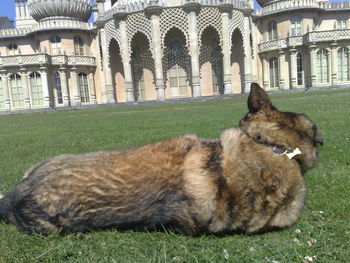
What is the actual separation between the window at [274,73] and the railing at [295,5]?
585cm

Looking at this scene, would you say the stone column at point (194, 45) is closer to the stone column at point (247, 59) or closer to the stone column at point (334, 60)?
the stone column at point (247, 59)

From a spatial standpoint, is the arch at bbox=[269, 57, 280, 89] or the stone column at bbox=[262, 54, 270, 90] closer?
the arch at bbox=[269, 57, 280, 89]

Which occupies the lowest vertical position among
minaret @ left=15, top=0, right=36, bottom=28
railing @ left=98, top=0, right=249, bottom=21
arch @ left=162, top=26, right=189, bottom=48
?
arch @ left=162, top=26, right=189, bottom=48

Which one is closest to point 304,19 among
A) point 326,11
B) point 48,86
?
point 326,11

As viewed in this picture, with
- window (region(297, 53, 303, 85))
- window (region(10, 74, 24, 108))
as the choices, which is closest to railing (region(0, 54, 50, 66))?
window (region(10, 74, 24, 108))

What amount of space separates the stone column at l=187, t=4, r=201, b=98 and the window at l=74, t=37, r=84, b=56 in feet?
52.3

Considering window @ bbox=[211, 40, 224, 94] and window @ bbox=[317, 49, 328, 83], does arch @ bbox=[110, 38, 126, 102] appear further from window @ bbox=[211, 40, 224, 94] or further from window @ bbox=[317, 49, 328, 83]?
window @ bbox=[317, 49, 328, 83]

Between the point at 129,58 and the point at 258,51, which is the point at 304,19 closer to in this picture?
the point at 258,51

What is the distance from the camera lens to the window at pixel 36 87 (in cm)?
4075

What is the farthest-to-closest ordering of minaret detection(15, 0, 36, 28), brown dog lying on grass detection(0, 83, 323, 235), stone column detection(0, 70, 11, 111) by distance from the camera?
minaret detection(15, 0, 36, 28), stone column detection(0, 70, 11, 111), brown dog lying on grass detection(0, 83, 323, 235)

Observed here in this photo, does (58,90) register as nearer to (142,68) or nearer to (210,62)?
(142,68)

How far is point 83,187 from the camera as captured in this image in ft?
8.35

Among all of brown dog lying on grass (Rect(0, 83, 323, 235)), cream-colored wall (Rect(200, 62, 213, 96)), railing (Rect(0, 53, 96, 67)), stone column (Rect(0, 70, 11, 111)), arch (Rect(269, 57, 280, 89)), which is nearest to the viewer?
brown dog lying on grass (Rect(0, 83, 323, 235))

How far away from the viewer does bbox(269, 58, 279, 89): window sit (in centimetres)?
4103
